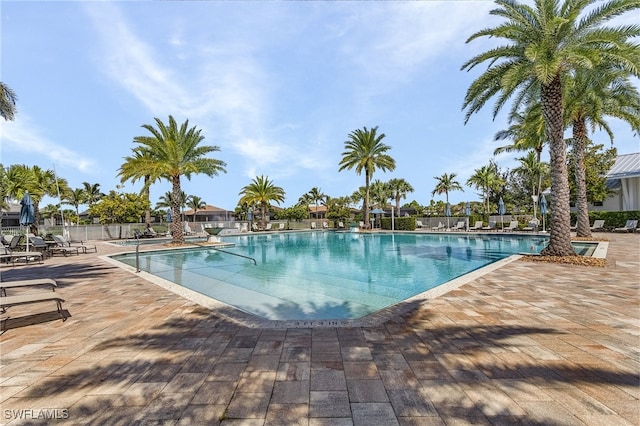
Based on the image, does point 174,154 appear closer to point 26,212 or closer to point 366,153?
point 26,212

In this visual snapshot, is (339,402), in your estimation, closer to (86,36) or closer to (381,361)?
(381,361)

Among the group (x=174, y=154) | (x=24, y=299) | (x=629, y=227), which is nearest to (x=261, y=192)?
(x=174, y=154)

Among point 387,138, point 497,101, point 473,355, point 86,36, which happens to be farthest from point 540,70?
point 387,138

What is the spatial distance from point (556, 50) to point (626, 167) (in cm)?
2658

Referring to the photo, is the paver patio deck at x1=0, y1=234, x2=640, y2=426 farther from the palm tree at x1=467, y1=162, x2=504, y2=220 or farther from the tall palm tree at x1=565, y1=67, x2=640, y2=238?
the palm tree at x1=467, y1=162, x2=504, y2=220

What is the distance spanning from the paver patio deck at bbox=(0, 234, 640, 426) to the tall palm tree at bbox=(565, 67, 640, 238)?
510 inches

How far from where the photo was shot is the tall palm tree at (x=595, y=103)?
13.3 m

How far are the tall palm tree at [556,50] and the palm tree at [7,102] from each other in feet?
56.4

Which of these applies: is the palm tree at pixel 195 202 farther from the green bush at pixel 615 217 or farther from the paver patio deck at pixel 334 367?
the green bush at pixel 615 217

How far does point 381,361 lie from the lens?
3232mm

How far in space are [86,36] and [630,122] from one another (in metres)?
25.8

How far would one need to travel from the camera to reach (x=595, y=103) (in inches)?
582

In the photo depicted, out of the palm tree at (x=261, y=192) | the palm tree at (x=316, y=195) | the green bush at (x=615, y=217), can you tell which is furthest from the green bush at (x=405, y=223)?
the palm tree at (x=316, y=195)

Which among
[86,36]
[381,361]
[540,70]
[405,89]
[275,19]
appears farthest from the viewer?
[405,89]
